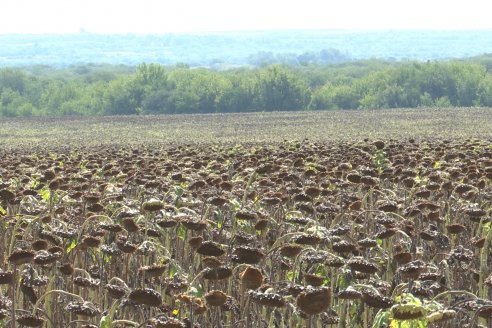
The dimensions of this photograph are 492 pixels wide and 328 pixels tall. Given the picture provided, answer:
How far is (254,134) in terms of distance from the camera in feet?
175

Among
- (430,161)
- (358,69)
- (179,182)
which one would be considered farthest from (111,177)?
(358,69)

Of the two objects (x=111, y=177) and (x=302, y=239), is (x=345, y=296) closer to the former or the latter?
(x=302, y=239)

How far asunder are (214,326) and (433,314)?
1496mm

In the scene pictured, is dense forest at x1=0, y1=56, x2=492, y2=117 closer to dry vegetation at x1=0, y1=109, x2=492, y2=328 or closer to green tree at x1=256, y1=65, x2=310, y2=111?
green tree at x1=256, y1=65, x2=310, y2=111

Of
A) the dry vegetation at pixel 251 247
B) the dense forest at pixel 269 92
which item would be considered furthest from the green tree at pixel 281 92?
the dry vegetation at pixel 251 247

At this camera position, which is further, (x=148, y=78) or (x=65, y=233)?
(x=148, y=78)

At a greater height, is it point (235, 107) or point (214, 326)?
point (214, 326)

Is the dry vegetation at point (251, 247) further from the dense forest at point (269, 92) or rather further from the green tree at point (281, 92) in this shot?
the dense forest at point (269, 92)

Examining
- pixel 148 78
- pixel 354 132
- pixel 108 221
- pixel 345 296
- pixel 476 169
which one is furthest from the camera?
pixel 148 78

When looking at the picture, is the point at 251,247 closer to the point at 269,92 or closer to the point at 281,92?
the point at 269,92

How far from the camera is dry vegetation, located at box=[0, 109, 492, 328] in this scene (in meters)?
4.13

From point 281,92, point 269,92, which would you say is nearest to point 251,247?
point 269,92

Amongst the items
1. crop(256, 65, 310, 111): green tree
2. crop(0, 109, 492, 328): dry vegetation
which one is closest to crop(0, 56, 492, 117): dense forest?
crop(256, 65, 310, 111): green tree

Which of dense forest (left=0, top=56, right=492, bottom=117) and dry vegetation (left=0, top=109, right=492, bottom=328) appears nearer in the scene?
dry vegetation (left=0, top=109, right=492, bottom=328)
